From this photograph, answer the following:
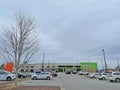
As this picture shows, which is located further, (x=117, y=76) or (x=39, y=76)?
(x=39, y=76)

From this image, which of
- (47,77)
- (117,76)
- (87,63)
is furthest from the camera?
(87,63)

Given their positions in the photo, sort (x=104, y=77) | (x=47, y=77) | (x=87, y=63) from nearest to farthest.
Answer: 1. (x=47, y=77)
2. (x=104, y=77)
3. (x=87, y=63)

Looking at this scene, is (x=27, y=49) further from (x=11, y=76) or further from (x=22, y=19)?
(x=11, y=76)

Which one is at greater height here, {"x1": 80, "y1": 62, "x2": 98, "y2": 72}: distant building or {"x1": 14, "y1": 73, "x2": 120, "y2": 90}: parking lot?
{"x1": 80, "y1": 62, "x2": 98, "y2": 72}: distant building

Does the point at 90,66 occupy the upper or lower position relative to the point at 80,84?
upper

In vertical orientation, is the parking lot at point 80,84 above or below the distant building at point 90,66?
below

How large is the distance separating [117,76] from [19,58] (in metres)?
22.4

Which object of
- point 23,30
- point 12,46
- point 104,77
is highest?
point 23,30

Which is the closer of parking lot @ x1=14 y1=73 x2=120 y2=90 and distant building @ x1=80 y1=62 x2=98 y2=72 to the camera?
parking lot @ x1=14 y1=73 x2=120 y2=90

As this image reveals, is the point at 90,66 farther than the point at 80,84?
Yes

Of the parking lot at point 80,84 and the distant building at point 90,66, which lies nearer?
the parking lot at point 80,84

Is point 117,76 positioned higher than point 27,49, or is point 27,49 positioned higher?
point 27,49

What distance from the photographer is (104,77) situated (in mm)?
53312

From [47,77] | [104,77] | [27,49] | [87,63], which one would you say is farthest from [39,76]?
[87,63]
